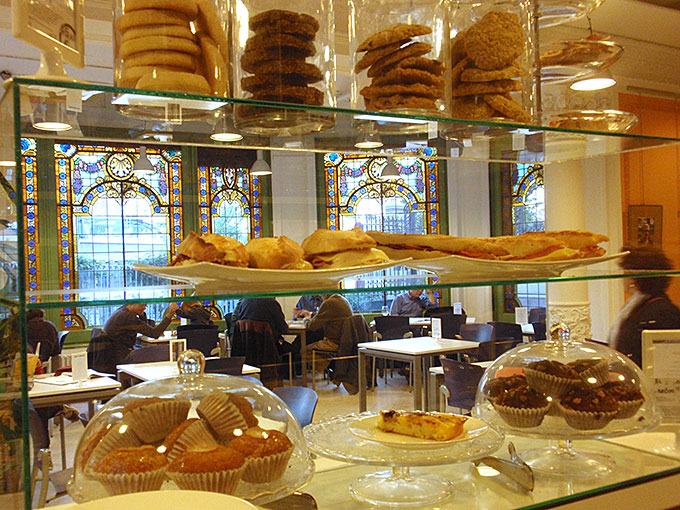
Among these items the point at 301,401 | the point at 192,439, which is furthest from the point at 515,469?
the point at 301,401

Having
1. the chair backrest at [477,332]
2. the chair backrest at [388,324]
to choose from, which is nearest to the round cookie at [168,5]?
the chair backrest at [477,332]

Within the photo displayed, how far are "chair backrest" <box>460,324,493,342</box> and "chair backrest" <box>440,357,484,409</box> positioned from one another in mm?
2203

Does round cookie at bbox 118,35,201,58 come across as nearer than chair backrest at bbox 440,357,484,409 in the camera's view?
Yes

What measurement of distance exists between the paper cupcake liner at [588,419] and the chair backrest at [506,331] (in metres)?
5.81

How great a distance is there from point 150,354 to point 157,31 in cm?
464

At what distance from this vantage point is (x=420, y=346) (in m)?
6.28

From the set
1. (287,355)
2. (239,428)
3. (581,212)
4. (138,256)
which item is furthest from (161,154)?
(287,355)

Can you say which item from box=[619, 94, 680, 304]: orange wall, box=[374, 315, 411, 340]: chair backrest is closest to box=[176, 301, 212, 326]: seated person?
box=[619, 94, 680, 304]: orange wall

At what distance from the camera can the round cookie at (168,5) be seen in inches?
40.3

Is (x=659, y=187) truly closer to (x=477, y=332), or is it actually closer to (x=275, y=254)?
(x=275, y=254)

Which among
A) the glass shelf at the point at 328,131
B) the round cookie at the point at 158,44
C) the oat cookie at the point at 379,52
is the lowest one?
the glass shelf at the point at 328,131

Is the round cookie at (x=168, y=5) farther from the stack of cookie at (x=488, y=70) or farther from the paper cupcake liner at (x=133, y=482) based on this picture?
the paper cupcake liner at (x=133, y=482)

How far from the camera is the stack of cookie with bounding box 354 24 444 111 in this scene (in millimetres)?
1262

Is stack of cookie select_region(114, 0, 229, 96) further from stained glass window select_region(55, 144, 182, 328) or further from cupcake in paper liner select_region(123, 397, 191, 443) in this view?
cupcake in paper liner select_region(123, 397, 191, 443)
